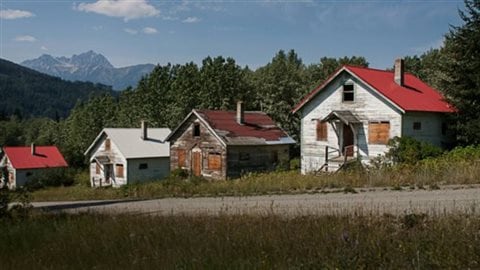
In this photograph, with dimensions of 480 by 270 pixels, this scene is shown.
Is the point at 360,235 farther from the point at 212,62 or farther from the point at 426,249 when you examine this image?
the point at 212,62

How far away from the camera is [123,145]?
49.3 m

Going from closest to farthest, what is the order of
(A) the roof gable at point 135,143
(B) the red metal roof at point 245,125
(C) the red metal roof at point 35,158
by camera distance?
(B) the red metal roof at point 245,125
(A) the roof gable at point 135,143
(C) the red metal roof at point 35,158

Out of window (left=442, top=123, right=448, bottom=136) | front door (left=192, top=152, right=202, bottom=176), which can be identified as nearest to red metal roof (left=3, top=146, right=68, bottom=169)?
front door (left=192, top=152, right=202, bottom=176)

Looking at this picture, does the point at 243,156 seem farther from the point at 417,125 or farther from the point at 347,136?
the point at 417,125

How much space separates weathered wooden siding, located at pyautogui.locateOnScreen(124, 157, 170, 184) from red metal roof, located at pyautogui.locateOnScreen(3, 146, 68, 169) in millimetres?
22177

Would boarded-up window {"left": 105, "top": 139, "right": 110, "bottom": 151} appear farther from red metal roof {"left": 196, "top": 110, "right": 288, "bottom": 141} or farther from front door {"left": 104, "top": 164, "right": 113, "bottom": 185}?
red metal roof {"left": 196, "top": 110, "right": 288, "bottom": 141}

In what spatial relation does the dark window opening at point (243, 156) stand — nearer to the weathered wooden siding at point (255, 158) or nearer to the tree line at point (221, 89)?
the weathered wooden siding at point (255, 158)

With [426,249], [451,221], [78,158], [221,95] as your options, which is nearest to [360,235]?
[426,249]

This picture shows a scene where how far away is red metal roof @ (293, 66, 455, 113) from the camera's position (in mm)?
30438

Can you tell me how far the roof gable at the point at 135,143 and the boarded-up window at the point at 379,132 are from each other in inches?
917

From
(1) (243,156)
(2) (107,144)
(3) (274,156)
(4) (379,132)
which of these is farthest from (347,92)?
(2) (107,144)

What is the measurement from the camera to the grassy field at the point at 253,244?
5500mm

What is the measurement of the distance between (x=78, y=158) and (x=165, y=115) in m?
17.4

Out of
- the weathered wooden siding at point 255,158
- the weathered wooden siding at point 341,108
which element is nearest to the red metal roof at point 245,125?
the weathered wooden siding at point 255,158
